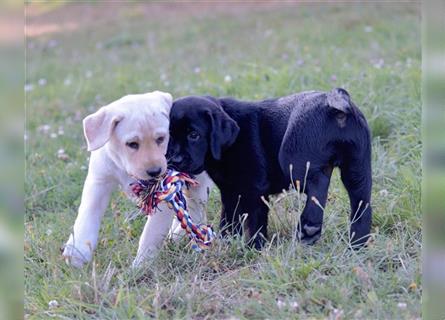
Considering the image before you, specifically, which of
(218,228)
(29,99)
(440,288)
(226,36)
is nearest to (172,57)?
(226,36)

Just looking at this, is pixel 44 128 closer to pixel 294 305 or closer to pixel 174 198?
pixel 174 198

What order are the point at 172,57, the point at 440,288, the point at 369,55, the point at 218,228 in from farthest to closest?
the point at 172,57
the point at 369,55
the point at 218,228
the point at 440,288

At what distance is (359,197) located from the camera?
3426 millimetres

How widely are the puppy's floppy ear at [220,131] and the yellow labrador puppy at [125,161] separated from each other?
223 millimetres

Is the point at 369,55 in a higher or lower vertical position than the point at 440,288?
lower

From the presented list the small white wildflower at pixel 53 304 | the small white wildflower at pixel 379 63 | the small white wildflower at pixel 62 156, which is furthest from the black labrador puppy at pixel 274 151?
the small white wildflower at pixel 379 63

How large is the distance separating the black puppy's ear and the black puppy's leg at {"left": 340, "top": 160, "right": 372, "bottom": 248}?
55cm

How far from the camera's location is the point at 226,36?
957 cm

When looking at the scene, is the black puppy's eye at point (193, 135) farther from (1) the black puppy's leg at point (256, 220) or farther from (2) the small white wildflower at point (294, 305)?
(2) the small white wildflower at point (294, 305)

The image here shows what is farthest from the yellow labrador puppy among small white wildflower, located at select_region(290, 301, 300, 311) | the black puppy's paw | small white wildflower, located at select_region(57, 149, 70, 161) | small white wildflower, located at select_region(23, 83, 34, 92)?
small white wildflower, located at select_region(23, 83, 34, 92)

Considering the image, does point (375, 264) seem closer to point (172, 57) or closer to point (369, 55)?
point (369, 55)

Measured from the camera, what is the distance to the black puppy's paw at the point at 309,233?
11.2 feet

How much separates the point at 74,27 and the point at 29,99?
4.87 m

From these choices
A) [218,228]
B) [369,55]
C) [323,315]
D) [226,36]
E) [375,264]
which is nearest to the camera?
[323,315]
